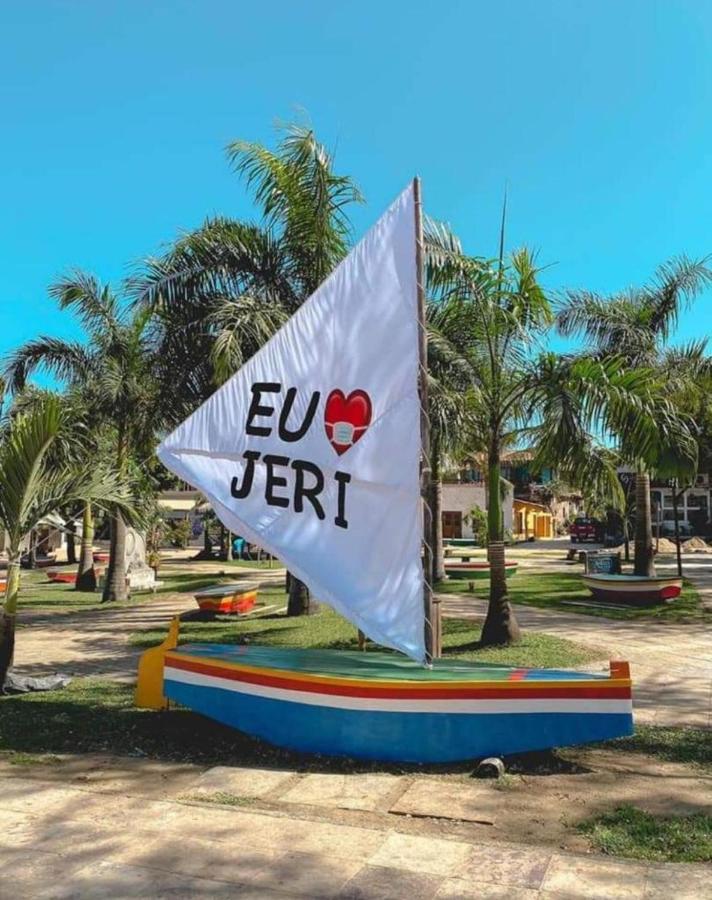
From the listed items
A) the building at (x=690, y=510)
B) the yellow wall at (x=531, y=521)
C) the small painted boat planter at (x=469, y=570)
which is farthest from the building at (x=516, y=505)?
the small painted boat planter at (x=469, y=570)

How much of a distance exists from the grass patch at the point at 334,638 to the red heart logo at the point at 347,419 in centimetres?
476

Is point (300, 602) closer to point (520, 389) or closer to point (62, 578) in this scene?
point (520, 389)

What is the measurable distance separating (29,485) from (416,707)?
5.12m

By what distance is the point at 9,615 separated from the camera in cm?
884

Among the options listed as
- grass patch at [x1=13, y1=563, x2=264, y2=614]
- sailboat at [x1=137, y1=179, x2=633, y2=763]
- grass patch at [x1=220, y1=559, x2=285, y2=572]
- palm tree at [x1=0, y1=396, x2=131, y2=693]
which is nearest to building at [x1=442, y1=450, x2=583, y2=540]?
grass patch at [x1=220, y1=559, x2=285, y2=572]

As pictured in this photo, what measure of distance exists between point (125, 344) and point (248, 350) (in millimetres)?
8235

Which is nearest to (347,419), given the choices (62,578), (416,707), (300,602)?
(416,707)

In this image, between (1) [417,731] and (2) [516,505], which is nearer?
(1) [417,731]

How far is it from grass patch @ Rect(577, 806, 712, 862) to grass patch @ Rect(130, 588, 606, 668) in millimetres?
4857

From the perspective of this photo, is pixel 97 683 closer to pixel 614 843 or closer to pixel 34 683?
pixel 34 683

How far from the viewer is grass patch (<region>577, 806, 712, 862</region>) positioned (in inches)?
178

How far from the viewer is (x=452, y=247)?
11.2 m

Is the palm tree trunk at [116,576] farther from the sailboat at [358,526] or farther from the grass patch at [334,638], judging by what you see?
the sailboat at [358,526]

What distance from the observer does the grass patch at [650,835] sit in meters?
4.52
